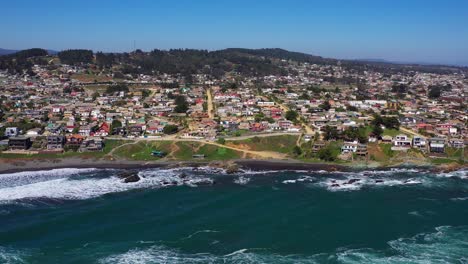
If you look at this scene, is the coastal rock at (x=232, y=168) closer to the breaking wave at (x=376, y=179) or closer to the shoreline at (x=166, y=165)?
the shoreline at (x=166, y=165)

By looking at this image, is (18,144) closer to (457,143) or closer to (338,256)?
(338,256)

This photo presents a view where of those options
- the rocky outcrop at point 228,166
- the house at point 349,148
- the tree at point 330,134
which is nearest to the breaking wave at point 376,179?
the house at point 349,148

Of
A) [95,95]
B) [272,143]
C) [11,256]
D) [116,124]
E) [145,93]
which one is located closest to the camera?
[11,256]

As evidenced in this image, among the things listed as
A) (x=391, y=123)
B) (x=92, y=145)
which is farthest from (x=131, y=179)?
(x=391, y=123)

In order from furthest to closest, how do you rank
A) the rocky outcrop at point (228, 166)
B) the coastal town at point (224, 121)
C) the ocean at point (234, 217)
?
the coastal town at point (224, 121), the rocky outcrop at point (228, 166), the ocean at point (234, 217)

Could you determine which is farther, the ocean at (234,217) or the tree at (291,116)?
the tree at (291,116)

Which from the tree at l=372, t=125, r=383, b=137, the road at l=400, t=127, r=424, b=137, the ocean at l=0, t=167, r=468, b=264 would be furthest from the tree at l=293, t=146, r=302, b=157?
the road at l=400, t=127, r=424, b=137
